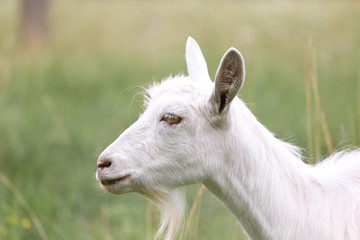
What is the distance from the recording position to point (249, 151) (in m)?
2.96

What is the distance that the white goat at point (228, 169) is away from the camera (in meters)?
2.94

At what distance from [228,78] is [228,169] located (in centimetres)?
44

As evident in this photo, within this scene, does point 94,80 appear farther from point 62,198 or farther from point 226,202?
point 226,202

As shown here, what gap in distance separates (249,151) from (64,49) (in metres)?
7.28

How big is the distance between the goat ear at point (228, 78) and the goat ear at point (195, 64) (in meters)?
0.36

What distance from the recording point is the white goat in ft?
9.64

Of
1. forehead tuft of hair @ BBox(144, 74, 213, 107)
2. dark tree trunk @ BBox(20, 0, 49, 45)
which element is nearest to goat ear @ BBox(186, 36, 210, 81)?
forehead tuft of hair @ BBox(144, 74, 213, 107)

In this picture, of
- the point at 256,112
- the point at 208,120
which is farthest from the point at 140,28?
the point at 208,120

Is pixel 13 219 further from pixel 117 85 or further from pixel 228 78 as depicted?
pixel 117 85

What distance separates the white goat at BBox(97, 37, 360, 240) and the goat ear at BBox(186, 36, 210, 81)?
0.20 m

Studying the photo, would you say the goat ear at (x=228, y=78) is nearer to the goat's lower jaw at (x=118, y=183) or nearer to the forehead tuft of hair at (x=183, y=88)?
the forehead tuft of hair at (x=183, y=88)

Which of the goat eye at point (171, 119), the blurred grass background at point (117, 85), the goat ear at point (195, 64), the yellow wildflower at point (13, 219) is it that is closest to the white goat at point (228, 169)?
the goat eye at point (171, 119)

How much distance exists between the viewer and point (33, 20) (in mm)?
10180

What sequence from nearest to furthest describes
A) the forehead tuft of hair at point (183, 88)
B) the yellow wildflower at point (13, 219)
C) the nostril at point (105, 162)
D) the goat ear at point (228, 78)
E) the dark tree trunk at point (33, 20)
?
the goat ear at point (228, 78) → the nostril at point (105, 162) → the forehead tuft of hair at point (183, 88) → the yellow wildflower at point (13, 219) → the dark tree trunk at point (33, 20)
